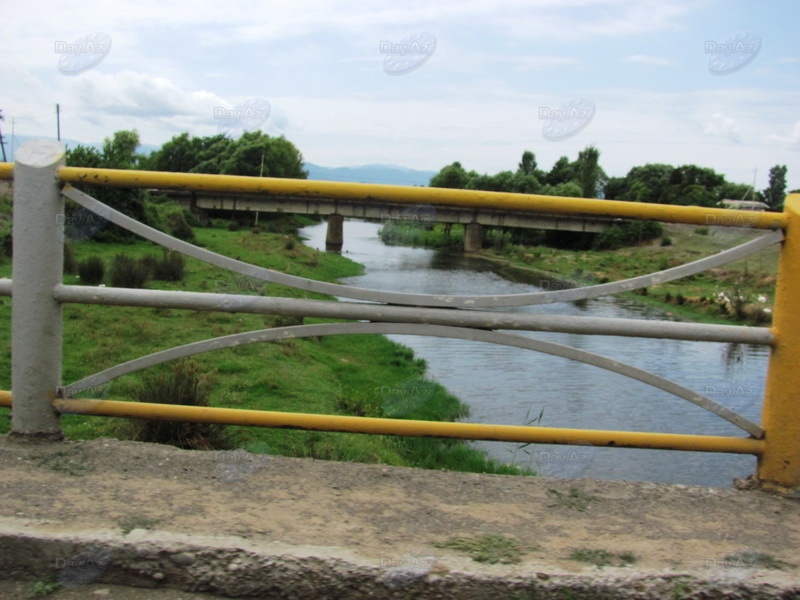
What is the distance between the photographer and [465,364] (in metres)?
14.2

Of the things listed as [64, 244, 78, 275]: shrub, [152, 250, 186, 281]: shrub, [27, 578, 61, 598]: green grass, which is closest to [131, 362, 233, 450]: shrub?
[27, 578, 61, 598]: green grass

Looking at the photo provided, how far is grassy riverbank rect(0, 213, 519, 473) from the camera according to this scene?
5954 mm

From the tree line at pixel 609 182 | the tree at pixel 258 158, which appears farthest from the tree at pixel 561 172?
the tree at pixel 258 158

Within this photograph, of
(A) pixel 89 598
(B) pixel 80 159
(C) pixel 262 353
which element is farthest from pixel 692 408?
(B) pixel 80 159

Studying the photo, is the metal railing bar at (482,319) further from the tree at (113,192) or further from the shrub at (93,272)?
the tree at (113,192)

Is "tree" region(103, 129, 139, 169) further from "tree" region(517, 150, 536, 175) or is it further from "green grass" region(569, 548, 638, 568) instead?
"green grass" region(569, 548, 638, 568)

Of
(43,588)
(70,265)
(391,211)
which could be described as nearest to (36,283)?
(43,588)

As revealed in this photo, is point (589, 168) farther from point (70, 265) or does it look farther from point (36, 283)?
point (36, 283)

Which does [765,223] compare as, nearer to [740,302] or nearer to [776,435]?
[776,435]

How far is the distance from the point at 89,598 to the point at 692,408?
10.3m

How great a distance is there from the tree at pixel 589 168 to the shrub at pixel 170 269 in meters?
23.7

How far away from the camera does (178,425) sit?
16.6 feet

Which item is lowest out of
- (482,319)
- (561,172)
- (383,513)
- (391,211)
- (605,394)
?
(605,394)

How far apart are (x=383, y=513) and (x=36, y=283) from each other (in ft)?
5.42
